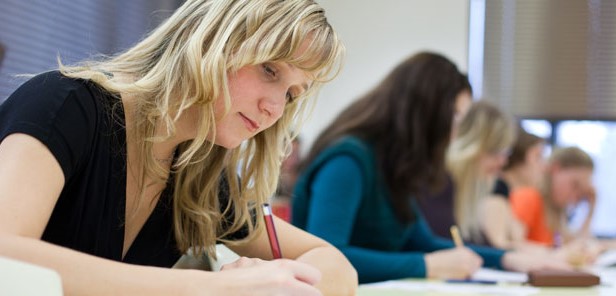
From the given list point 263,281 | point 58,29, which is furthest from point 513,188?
point 263,281

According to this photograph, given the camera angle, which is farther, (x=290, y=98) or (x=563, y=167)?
(x=563, y=167)

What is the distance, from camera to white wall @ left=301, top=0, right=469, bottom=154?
193 inches

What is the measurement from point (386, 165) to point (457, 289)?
0.54m

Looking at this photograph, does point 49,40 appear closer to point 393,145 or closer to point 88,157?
point 393,145

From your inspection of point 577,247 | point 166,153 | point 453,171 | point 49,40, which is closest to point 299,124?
point 166,153

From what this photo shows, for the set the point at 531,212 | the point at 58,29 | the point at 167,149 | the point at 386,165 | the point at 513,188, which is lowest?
the point at 531,212

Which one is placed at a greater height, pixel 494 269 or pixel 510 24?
pixel 510 24

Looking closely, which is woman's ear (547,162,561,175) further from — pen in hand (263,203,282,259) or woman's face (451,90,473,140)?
pen in hand (263,203,282,259)

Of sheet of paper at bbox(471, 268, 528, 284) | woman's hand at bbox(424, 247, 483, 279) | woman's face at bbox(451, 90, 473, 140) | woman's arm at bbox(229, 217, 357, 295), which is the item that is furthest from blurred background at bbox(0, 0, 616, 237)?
woman's arm at bbox(229, 217, 357, 295)

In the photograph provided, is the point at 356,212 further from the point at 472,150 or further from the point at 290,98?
the point at 472,150

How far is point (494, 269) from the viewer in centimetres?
256

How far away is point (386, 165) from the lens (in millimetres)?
2293

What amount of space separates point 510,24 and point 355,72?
3.39ft

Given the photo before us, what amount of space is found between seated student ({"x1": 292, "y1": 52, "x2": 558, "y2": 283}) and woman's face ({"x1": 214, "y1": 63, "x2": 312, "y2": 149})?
855mm
